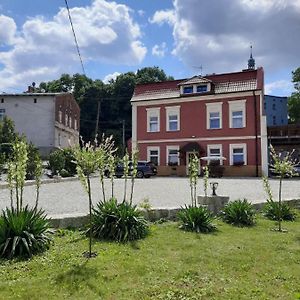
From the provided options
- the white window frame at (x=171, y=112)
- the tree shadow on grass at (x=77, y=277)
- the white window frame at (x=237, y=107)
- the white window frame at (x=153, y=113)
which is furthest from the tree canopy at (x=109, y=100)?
the tree shadow on grass at (x=77, y=277)

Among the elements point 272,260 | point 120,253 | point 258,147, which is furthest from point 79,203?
point 258,147

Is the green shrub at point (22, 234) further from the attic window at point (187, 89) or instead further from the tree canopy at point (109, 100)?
the tree canopy at point (109, 100)

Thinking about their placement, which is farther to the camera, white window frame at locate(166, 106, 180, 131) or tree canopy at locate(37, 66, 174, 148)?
tree canopy at locate(37, 66, 174, 148)

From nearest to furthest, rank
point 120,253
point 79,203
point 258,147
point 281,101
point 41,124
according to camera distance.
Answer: point 120,253 < point 79,203 < point 258,147 < point 41,124 < point 281,101

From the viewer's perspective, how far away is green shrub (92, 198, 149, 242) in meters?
7.14

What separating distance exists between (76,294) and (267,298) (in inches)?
95.2

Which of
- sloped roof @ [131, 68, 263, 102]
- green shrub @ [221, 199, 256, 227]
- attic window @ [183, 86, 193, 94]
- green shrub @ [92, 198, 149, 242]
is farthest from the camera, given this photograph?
attic window @ [183, 86, 193, 94]

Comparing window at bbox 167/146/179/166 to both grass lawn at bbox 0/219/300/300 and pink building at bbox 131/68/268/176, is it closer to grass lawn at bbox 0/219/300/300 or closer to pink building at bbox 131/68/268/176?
pink building at bbox 131/68/268/176

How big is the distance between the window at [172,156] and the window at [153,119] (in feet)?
7.74

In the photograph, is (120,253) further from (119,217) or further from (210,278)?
(210,278)

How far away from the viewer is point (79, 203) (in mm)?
11875

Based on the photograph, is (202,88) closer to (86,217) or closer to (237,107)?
(237,107)

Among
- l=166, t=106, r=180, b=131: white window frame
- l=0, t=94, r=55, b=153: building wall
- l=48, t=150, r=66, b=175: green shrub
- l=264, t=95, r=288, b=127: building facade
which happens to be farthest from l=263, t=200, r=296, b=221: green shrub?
l=264, t=95, r=288, b=127: building facade

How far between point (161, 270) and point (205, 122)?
28.9m
